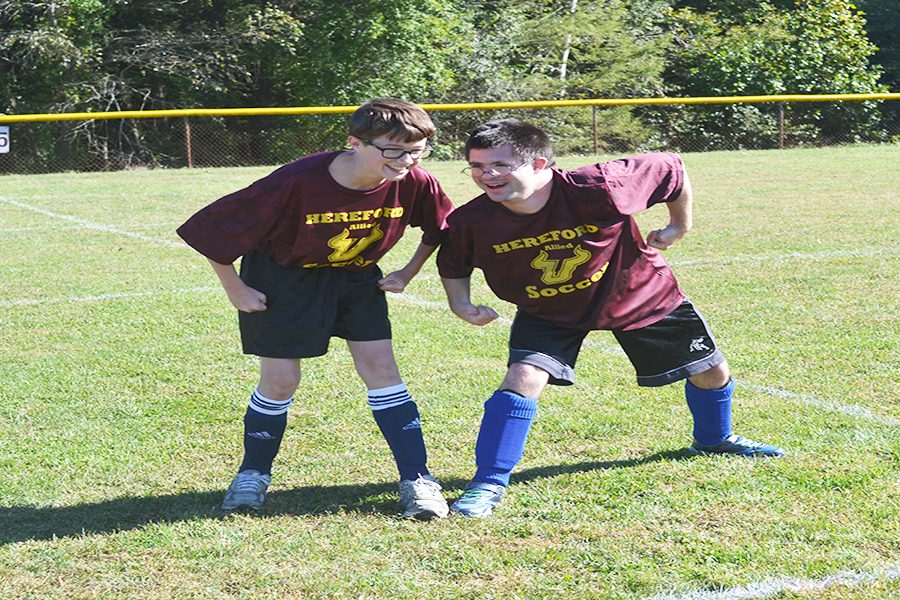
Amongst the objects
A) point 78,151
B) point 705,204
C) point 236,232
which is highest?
point 236,232

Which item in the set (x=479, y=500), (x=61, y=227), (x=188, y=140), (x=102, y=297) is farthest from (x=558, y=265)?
(x=188, y=140)

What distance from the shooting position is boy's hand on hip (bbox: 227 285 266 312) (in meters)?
3.88

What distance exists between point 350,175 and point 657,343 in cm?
124

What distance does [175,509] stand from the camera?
3.92m

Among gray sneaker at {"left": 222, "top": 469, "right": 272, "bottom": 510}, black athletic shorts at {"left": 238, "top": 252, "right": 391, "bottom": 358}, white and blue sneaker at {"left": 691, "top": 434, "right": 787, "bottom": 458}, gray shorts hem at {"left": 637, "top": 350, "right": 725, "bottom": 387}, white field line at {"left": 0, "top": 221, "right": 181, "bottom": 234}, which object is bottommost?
white field line at {"left": 0, "top": 221, "right": 181, "bottom": 234}

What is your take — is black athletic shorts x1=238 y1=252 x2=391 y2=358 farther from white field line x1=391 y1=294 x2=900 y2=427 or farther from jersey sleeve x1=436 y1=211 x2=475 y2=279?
white field line x1=391 y1=294 x2=900 y2=427

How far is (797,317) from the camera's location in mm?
6930

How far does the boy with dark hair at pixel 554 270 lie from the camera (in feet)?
12.5

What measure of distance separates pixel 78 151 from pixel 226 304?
53.0 feet

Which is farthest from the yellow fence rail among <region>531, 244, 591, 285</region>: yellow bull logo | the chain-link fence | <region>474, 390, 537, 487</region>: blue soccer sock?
<region>474, 390, 537, 487</region>: blue soccer sock

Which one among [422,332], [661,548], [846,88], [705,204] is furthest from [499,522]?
[846,88]

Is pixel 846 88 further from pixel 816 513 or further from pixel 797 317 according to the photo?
pixel 816 513

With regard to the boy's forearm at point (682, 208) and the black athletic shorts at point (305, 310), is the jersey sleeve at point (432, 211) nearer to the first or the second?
the black athletic shorts at point (305, 310)

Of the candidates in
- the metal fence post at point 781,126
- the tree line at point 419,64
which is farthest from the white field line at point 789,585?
the metal fence post at point 781,126
